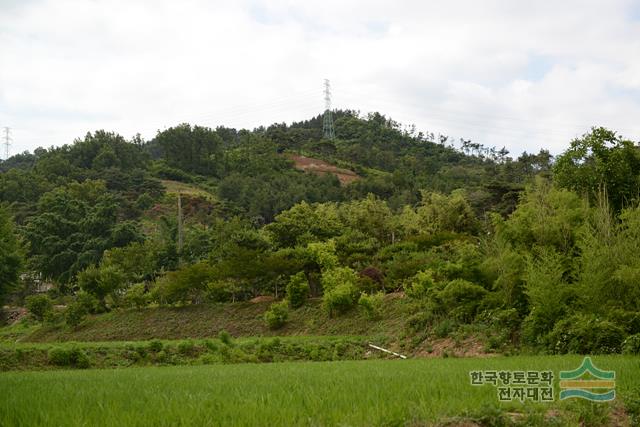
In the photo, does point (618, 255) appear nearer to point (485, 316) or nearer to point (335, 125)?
point (485, 316)

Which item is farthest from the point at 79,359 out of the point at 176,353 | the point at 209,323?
the point at 209,323

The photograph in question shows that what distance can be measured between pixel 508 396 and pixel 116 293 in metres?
31.4

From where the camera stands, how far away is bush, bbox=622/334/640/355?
1302 centimetres

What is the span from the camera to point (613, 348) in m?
13.8

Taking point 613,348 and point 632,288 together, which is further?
point 632,288

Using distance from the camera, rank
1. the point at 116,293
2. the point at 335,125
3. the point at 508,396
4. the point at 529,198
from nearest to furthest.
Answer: the point at 508,396 → the point at 529,198 → the point at 116,293 → the point at 335,125

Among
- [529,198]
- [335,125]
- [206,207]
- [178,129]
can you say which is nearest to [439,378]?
[529,198]

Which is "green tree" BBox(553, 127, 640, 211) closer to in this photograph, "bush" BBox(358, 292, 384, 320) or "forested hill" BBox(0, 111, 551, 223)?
"bush" BBox(358, 292, 384, 320)

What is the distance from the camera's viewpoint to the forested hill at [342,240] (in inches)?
702

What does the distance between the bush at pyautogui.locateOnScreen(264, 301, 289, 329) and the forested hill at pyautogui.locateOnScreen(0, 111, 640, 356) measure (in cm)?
10

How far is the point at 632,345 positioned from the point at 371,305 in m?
12.1

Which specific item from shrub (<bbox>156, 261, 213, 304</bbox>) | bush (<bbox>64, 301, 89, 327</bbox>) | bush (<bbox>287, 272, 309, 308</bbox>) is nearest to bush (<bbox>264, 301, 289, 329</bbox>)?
bush (<bbox>287, 272, 309, 308</bbox>)

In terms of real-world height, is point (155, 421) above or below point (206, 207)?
below

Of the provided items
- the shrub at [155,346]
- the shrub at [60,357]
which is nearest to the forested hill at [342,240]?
the shrub at [60,357]
